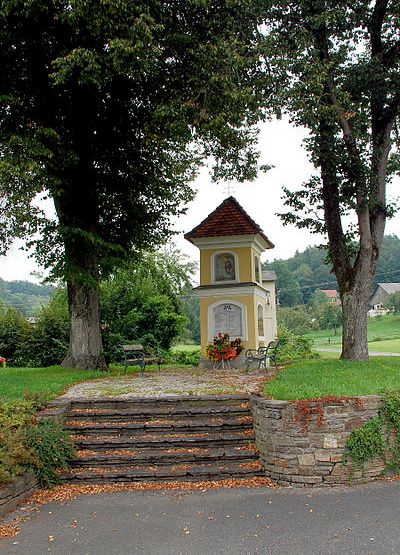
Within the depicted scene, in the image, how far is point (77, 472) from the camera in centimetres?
825

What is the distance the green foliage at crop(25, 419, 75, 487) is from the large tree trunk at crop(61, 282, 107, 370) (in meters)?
8.25

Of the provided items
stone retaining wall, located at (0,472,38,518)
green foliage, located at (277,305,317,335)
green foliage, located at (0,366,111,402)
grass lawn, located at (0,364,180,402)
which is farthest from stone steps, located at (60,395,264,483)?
green foliage, located at (277,305,317,335)

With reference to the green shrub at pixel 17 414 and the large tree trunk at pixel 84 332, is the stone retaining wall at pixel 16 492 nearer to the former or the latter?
the green shrub at pixel 17 414

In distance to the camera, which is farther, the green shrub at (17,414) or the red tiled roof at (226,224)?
the red tiled roof at (226,224)

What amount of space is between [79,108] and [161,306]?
12649 millimetres

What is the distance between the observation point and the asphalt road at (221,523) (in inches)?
221

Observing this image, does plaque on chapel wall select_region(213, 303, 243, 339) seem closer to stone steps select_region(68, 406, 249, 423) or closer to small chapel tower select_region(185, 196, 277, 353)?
small chapel tower select_region(185, 196, 277, 353)

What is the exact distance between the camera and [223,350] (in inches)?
701

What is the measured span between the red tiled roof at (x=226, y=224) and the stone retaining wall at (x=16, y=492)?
12.4 meters

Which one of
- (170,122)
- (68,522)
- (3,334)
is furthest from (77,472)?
(3,334)

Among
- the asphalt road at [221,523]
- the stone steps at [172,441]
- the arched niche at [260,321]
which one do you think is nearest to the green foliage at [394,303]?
the arched niche at [260,321]

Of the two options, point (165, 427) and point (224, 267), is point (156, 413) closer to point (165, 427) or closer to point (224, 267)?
point (165, 427)

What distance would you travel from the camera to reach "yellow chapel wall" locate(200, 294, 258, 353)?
59.9 ft

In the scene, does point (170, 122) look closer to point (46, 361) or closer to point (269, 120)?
point (269, 120)
